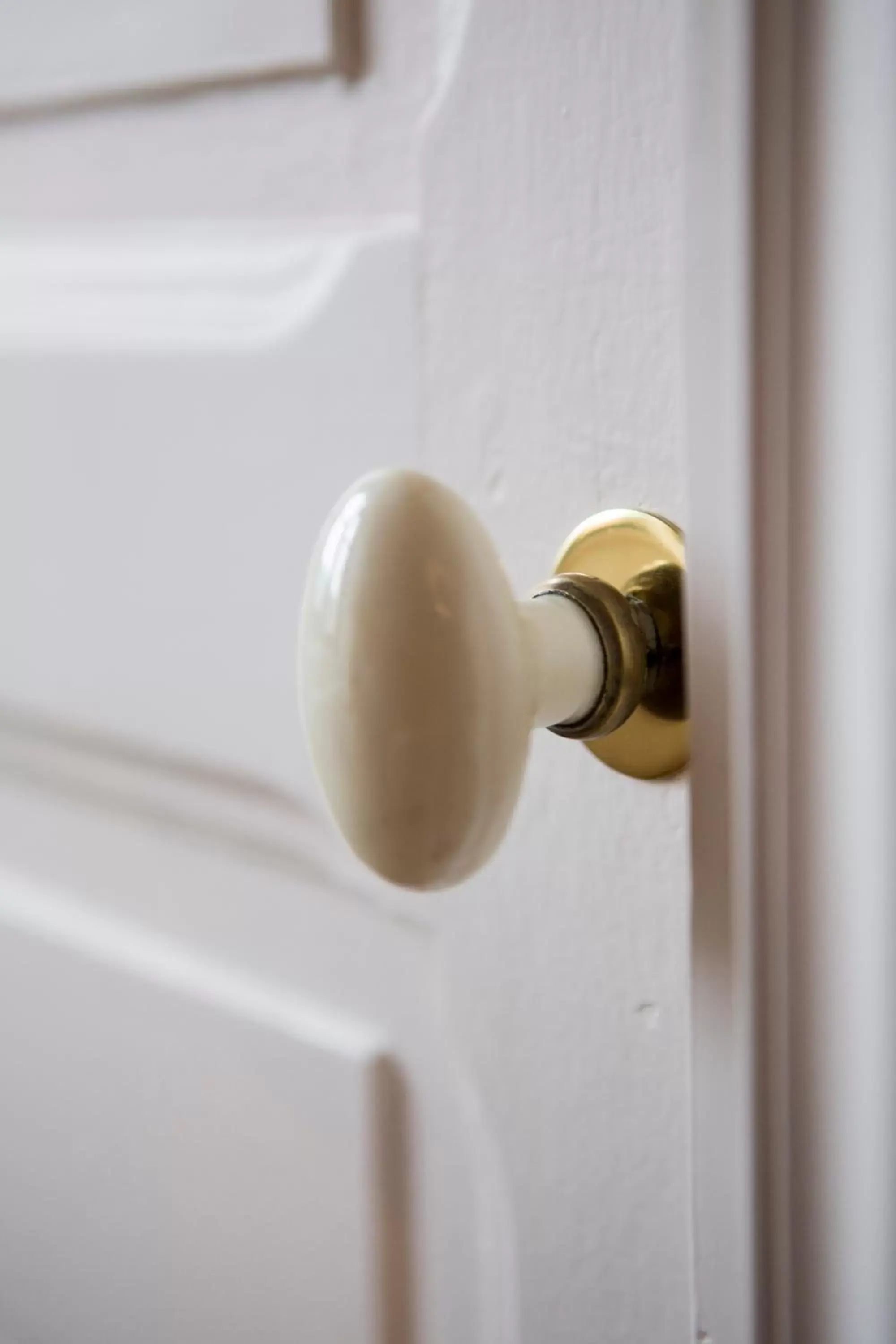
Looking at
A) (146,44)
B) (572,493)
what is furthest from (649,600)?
(146,44)

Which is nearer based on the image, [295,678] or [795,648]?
[795,648]

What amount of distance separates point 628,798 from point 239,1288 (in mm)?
182

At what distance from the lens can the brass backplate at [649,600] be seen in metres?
0.22

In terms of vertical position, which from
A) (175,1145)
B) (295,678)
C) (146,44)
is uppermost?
(146,44)

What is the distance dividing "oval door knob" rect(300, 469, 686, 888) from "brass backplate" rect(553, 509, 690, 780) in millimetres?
18

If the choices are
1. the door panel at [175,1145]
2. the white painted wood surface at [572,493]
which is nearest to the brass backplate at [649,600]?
the white painted wood surface at [572,493]

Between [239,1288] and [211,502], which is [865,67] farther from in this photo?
[239,1288]

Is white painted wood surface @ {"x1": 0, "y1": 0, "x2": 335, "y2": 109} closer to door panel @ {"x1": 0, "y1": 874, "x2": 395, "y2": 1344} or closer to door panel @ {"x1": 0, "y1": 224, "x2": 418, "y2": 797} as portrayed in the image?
door panel @ {"x1": 0, "y1": 224, "x2": 418, "y2": 797}

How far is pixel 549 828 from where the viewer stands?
0.79 ft

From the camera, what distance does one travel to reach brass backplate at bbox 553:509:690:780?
0.71ft

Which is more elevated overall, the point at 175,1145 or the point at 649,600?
the point at 649,600

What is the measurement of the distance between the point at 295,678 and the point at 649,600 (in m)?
0.09

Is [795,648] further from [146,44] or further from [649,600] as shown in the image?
[146,44]

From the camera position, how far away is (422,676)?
184 mm
